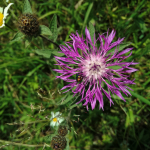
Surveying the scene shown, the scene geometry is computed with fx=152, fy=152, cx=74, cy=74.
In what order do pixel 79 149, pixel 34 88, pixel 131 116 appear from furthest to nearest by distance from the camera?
pixel 34 88 → pixel 79 149 → pixel 131 116

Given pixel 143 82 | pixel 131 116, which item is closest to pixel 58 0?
pixel 143 82

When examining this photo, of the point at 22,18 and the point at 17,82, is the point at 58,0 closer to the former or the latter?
the point at 22,18

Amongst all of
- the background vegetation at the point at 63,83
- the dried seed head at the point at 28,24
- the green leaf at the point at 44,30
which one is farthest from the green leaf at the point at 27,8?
the background vegetation at the point at 63,83

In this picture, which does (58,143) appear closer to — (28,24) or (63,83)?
(63,83)

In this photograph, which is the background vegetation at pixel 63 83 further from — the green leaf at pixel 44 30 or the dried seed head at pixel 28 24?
the dried seed head at pixel 28 24

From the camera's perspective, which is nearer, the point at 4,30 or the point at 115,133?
the point at 115,133

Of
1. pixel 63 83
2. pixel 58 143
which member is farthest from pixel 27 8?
pixel 58 143

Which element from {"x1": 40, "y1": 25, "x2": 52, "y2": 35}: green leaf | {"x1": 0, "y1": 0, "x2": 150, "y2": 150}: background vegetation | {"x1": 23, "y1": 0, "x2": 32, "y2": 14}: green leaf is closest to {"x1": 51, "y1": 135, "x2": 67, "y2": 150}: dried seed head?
{"x1": 0, "y1": 0, "x2": 150, "y2": 150}: background vegetation
